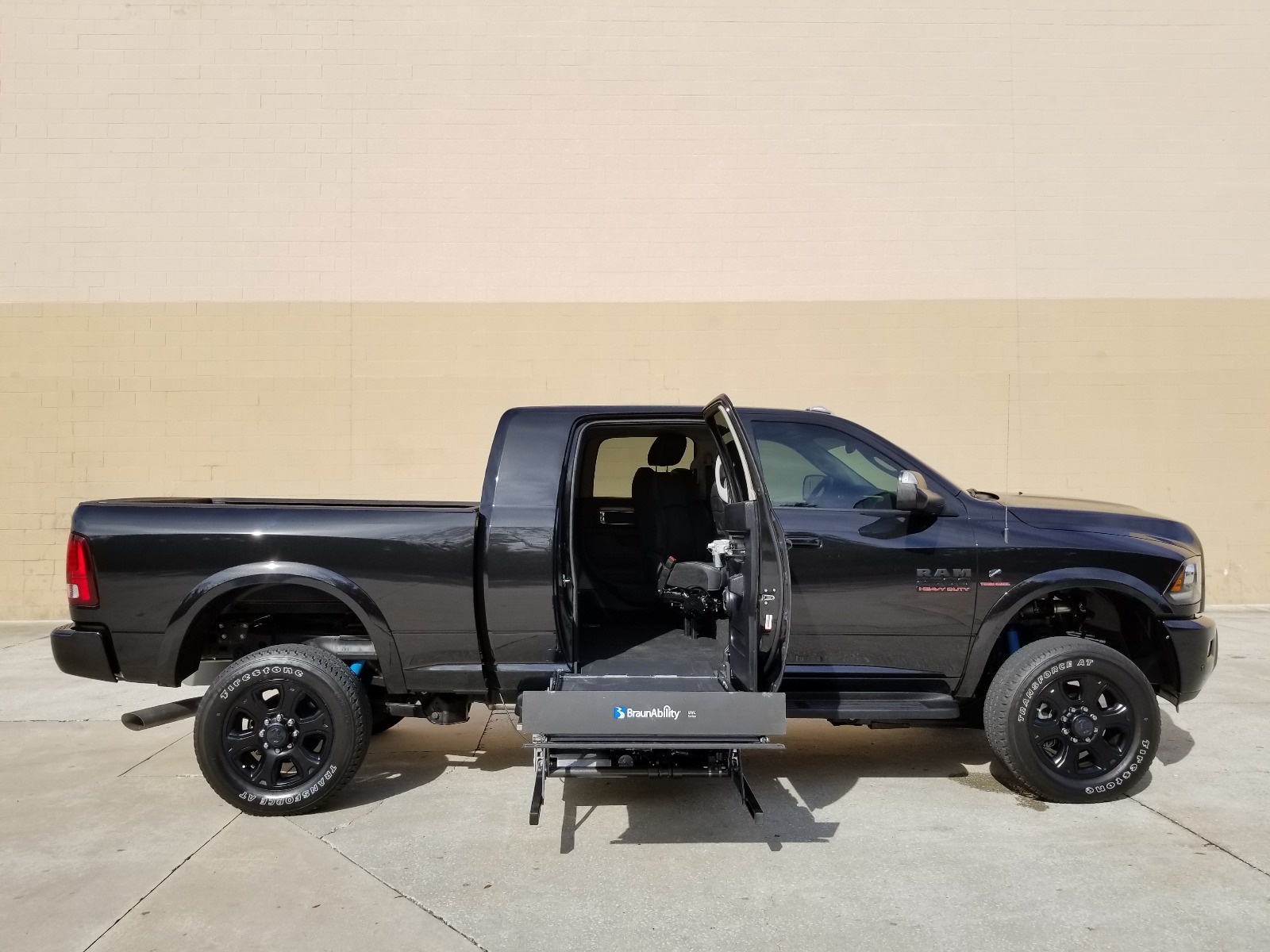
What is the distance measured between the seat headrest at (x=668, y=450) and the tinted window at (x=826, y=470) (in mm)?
588

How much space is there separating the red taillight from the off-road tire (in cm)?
74

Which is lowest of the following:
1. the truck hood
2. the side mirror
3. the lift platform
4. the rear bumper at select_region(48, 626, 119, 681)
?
the lift platform

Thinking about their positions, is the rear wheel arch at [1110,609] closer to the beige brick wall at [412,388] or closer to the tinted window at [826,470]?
the tinted window at [826,470]

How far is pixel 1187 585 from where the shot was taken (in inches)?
202

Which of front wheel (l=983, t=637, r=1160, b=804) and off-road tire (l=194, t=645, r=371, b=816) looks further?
front wheel (l=983, t=637, r=1160, b=804)

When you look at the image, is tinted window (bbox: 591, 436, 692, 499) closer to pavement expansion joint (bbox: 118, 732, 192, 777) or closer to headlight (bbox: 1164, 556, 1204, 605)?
headlight (bbox: 1164, 556, 1204, 605)

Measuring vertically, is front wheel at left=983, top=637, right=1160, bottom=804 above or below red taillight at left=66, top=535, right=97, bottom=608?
below

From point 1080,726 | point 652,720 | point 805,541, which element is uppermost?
point 805,541

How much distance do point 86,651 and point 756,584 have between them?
10.7 ft

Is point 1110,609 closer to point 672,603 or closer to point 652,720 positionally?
point 672,603

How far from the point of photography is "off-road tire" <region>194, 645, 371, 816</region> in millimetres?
4668

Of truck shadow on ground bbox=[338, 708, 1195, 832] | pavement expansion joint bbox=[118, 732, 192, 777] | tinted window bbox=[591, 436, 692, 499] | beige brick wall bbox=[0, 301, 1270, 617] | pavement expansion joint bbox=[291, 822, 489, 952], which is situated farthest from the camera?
beige brick wall bbox=[0, 301, 1270, 617]

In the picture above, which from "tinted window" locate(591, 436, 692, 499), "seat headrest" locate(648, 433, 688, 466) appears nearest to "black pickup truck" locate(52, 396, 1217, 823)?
"seat headrest" locate(648, 433, 688, 466)

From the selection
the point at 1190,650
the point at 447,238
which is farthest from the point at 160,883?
the point at 447,238
